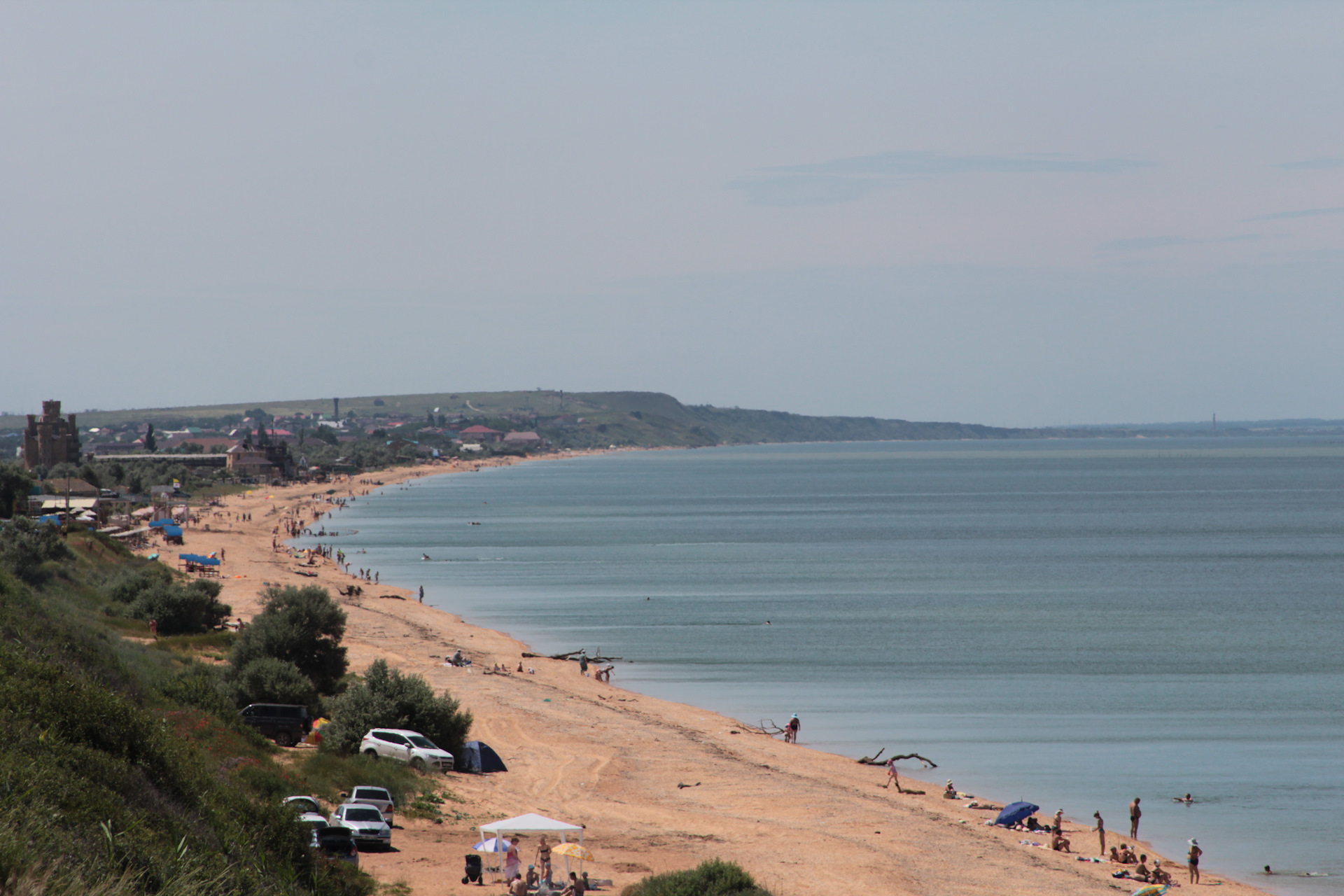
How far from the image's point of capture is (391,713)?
23.9 meters

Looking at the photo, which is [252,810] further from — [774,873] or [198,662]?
[198,662]

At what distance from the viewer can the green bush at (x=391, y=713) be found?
23203 mm

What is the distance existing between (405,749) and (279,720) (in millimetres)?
3038

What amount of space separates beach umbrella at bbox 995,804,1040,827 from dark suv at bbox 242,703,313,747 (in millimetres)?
15071

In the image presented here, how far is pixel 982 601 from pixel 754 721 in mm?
31345

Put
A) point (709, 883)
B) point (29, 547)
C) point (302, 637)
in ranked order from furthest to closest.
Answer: point (29, 547)
point (302, 637)
point (709, 883)

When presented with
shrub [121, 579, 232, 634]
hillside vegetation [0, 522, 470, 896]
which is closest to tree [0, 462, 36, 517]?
shrub [121, 579, 232, 634]

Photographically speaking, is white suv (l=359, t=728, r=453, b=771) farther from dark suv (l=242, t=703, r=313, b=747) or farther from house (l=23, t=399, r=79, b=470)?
house (l=23, t=399, r=79, b=470)

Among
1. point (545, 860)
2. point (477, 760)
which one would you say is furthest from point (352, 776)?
point (545, 860)

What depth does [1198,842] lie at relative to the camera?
23562 mm

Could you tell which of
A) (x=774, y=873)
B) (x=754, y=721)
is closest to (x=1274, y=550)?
(x=754, y=721)

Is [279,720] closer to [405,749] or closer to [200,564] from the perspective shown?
[405,749]

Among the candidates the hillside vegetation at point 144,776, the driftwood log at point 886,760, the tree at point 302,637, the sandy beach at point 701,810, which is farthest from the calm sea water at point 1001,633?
the hillside vegetation at point 144,776

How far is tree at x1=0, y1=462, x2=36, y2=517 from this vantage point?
61641 mm
